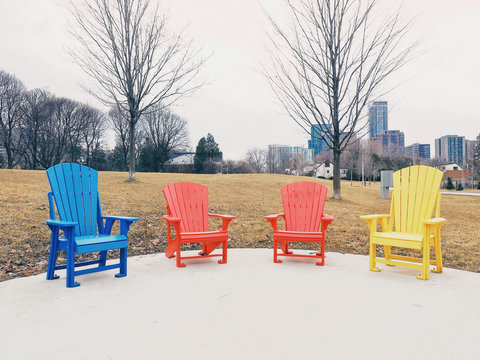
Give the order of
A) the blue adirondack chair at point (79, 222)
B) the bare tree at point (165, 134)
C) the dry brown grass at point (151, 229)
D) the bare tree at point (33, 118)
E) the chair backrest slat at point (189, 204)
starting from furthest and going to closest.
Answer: the bare tree at point (165, 134), the bare tree at point (33, 118), the dry brown grass at point (151, 229), the chair backrest slat at point (189, 204), the blue adirondack chair at point (79, 222)

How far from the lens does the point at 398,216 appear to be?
395 centimetres

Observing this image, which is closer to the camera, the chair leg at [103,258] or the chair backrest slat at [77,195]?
the chair backrest slat at [77,195]

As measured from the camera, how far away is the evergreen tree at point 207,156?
3716 centimetres

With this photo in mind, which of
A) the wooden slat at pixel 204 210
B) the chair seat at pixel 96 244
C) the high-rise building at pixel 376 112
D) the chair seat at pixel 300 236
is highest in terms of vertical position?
the high-rise building at pixel 376 112

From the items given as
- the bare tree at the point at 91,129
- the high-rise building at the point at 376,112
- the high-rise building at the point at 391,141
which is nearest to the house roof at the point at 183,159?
the bare tree at the point at 91,129

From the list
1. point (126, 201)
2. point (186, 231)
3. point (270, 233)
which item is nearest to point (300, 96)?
point (270, 233)

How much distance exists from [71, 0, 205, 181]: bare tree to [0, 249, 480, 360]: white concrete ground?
9325mm

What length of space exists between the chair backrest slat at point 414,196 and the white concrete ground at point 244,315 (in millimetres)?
620

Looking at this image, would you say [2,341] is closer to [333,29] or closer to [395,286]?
[395,286]

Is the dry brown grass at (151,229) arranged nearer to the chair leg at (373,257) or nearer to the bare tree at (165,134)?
the chair leg at (373,257)

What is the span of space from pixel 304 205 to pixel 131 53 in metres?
9.65

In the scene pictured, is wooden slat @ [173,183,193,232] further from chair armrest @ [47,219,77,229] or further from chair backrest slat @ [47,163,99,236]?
chair armrest @ [47,219,77,229]

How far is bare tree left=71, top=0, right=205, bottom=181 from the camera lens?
35.6ft

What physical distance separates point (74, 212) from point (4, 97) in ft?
89.5
